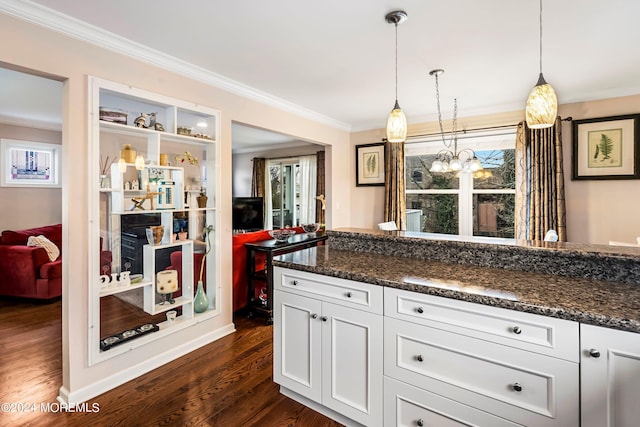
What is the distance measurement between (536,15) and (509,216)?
2.88 m

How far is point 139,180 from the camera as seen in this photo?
100 inches

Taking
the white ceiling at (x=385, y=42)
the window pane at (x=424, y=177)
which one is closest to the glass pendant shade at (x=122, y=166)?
the white ceiling at (x=385, y=42)

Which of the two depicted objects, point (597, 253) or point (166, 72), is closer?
point (597, 253)

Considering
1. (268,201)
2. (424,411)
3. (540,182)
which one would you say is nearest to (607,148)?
(540,182)

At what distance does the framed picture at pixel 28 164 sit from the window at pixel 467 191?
5883mm

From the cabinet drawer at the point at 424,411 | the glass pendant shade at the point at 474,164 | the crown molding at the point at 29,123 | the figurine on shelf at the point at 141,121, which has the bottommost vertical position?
the cabinet drawer at the point at 424,411

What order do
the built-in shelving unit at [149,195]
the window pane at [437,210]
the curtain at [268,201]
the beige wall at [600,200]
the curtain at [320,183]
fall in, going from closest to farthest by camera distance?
1. the built-in shelving unit at [149,195]
2. the beige wall at [600,200]
3. the window pane at [437,210]
4. the curtain at [320,183]
5. the curtain at [268,201]

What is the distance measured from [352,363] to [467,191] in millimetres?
3695

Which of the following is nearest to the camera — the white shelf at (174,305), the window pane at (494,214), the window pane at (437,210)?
the white shelf at (174,305)

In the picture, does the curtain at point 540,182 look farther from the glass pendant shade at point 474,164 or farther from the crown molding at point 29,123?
the crown molding at point 29,123

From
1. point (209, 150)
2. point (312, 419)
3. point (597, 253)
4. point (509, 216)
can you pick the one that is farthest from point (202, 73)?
point (509, 216)

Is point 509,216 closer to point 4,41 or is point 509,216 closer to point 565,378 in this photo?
point 565,378

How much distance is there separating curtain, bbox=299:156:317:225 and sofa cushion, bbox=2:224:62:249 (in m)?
4.12

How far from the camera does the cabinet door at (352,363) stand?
1.67 meters
